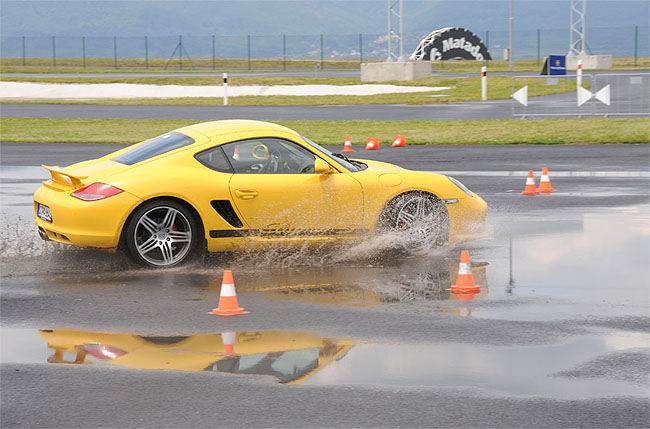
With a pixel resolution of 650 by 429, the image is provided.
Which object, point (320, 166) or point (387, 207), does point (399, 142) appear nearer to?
point (387, 207)

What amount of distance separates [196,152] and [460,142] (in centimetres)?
1516

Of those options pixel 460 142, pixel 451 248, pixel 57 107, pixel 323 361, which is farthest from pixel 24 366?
pixel 57 107

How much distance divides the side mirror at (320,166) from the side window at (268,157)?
17cm

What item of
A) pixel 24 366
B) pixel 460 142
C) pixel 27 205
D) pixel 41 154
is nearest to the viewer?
pixel 24 366

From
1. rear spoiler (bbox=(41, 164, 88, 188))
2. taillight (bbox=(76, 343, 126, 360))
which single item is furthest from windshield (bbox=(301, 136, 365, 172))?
taillight (bbox=(76, 343, 126, 360))

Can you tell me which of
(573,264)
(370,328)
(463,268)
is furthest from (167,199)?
(573,264)

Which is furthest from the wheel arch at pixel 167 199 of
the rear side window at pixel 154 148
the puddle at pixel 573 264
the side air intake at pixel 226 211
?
the puddle at pixel 573 264

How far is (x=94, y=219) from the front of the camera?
30.5ft

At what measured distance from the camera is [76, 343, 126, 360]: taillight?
21.6ft

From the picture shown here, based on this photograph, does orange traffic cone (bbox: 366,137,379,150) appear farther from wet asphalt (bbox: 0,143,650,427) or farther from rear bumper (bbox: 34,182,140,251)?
rear bumper (bbox: 34,182,140,251)

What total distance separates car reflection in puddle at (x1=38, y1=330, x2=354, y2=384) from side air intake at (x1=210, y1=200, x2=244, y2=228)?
2666 mm

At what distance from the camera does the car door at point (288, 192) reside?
973 centimetres

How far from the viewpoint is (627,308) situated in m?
7.90

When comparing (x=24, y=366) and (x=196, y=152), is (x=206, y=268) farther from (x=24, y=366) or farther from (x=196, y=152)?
(x=24, y=366)
